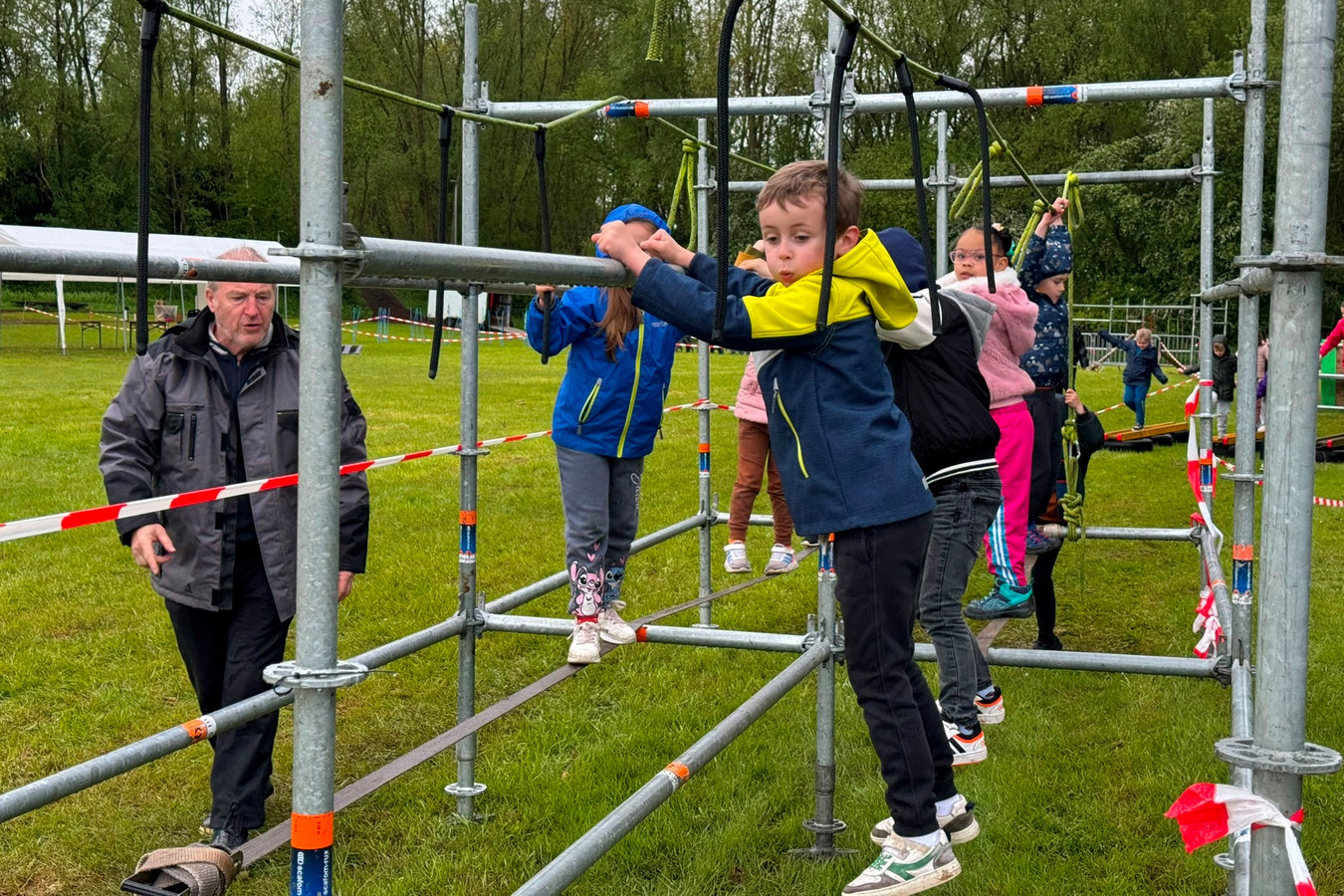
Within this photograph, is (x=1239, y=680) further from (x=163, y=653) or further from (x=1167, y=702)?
(x=163, y=653)

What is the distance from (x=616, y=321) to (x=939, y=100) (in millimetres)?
1354

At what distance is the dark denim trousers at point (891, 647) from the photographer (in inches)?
→ 125

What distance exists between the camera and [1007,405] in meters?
6.04

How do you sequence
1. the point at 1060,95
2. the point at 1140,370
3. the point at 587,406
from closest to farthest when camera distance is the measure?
1. the point at 1060,95
2. the point at 587,406
3. the point at 1140,370

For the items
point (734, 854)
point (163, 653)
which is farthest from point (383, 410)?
point (734, 854)

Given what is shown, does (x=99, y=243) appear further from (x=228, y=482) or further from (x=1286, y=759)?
(x=1286, y=759)

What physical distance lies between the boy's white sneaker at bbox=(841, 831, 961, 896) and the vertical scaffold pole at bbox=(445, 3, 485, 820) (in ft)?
5.26

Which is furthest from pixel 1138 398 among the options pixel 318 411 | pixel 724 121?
pixel 318 411

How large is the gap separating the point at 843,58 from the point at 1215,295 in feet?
6.68

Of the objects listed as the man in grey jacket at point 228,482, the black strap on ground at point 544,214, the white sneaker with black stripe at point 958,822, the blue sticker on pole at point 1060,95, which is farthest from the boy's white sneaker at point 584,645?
the blue sticker on pole at point 1060,95

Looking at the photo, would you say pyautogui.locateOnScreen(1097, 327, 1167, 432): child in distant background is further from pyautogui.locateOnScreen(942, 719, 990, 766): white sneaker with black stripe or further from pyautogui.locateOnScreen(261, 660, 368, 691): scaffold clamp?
pyautogui.locateOnScreen(261, 660, 368, 691): scaffold clamp

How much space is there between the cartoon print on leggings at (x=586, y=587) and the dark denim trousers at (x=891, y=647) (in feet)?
5.42

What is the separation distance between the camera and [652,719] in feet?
17.7

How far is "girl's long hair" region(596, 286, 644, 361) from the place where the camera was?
4770 mm
